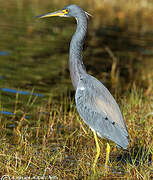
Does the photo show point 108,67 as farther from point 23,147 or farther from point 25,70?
point 23,147

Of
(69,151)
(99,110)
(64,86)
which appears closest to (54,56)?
(64,86)

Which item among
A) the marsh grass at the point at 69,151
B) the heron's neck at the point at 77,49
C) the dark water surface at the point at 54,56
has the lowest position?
the dark water surface at the point at 54,56

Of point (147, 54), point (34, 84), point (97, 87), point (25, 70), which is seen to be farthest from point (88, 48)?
point (97, 87)

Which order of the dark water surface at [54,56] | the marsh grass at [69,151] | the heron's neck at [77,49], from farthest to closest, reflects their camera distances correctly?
1. the dark water surface at [54,56]
2. the heron's neck at [77,49]
3. the marsh grass at [69,151]

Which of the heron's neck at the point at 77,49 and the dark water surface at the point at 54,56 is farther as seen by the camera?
the dark water surface at the point at 54,56

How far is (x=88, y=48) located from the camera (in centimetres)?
1573

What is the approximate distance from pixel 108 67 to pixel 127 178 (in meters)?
8.82

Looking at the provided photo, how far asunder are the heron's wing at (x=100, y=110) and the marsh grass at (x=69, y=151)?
35 cm

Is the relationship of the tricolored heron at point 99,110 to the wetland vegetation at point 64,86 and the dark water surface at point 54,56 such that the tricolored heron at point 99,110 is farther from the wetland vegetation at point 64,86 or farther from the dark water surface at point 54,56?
the dark water surface at point 54,56

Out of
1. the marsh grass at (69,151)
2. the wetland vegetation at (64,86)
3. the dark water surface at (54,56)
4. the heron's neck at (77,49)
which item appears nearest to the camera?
→ the marsh grass at (69,151)

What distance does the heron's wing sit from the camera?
5215 mm

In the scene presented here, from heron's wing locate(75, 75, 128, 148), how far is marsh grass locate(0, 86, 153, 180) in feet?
1.15

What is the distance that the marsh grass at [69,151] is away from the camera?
484cm

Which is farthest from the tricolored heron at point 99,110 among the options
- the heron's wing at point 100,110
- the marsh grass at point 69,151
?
the marsh grass at point 69,151
